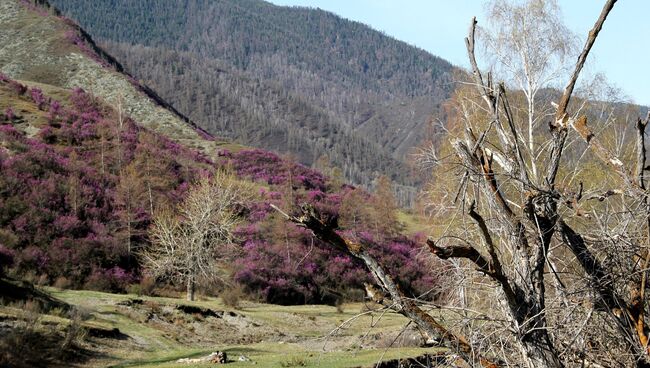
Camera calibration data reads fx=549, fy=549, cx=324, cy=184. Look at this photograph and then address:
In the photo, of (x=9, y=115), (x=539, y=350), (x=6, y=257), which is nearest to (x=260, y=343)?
(x=6, y=257)

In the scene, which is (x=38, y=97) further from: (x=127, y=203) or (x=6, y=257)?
(x=6, y=257)

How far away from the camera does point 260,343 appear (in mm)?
24859

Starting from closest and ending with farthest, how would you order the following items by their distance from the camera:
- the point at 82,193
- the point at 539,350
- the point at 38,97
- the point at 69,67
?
the point at 539,350, the point at 82,193, the point at 38,97, the point at 69,67

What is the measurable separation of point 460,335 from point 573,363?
1108mm

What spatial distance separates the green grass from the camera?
1716cm

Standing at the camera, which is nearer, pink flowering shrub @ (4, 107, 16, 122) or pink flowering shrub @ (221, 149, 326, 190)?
pink flowering shrub @ (4, 107, 16, 122)

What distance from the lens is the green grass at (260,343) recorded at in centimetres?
1716

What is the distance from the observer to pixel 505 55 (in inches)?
703

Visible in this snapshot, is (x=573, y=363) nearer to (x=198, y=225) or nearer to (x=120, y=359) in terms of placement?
(x=120, y=359)

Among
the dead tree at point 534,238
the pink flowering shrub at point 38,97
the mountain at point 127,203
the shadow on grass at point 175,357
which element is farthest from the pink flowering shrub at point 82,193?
the dead tree at point 534,238

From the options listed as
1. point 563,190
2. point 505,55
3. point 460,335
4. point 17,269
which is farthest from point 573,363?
point 17,269

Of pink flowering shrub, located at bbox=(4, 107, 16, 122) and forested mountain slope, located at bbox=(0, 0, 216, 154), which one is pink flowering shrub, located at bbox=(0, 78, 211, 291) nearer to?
pink flowering shrub, located at bbox=(4, 107, 16, 122)

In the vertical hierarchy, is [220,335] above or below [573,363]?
below

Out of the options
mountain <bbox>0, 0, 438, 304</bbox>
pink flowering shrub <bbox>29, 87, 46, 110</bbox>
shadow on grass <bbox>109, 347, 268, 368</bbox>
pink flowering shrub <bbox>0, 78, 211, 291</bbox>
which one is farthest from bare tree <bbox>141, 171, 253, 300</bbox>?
pink flowering shrub <bbox>29, 87, 46, 110</bbox>
